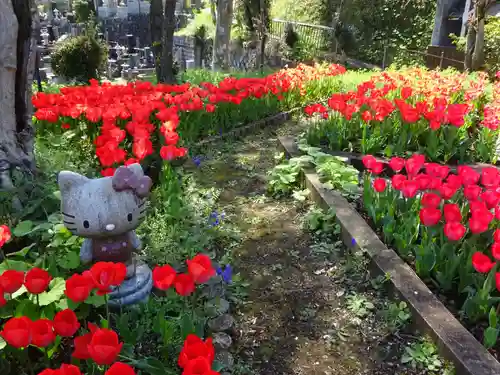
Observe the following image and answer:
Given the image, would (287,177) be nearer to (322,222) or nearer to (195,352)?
(322,222)

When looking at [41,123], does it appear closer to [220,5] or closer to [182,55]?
[220,5]

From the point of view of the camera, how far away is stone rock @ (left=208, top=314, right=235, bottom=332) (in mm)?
2289

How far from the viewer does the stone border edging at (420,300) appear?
2.03 m

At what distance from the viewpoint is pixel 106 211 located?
2.08 meters

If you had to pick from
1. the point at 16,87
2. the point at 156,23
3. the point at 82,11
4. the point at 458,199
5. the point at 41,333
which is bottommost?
the point at 458,199

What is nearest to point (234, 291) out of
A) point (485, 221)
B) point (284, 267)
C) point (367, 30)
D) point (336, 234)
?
point (284, 267)

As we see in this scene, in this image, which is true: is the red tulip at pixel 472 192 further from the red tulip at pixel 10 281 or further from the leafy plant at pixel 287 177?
the red tulip at pixel 10 281

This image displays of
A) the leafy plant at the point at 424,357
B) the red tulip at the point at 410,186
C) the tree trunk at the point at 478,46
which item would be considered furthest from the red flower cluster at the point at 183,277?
the tree trunk at the point at 478,46

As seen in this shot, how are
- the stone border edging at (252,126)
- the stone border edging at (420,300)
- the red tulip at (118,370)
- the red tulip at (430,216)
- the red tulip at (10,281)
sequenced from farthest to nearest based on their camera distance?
the stone border edging at (252,126) → the red tulip at (430,216) → the stone border edging at (420,300) → the red tulip at (10,281) → the red tulip at (118,370)

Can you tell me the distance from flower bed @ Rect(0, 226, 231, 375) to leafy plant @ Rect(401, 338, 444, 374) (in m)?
0.94

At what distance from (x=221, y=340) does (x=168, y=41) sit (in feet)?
27.0

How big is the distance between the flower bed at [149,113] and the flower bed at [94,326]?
3.17 feet

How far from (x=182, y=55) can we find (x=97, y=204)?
18.3 m

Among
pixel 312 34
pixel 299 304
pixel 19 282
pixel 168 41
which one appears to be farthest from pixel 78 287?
pixel 312 34
